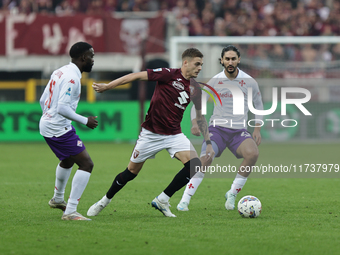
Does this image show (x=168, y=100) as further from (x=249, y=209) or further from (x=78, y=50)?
(x=249, y=209)

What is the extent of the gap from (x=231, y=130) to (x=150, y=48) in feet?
41.0

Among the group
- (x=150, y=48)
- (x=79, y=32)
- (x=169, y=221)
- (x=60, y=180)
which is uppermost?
(x=79, y=32)

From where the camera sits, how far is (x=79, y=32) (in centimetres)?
1975

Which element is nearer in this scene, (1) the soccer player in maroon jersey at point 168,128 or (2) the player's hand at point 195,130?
(1) the soccer player in maroon jersey at point 168,128

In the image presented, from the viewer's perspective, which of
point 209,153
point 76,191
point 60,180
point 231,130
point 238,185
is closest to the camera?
point 76,191

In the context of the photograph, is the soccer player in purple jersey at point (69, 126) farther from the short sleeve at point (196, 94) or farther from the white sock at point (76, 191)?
the short sleeve at point (196, 94)

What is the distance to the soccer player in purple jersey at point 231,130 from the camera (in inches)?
286

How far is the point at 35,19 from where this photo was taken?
779 inches

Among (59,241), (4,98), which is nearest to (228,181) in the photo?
(59,241)

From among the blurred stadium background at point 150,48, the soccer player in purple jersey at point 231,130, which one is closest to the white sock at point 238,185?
the soccer player in purple jersey at point 231,130

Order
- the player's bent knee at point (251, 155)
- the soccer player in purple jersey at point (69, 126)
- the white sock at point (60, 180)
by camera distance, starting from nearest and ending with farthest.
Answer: the soccer player in purple jersey at point (69, 126)
the white sock at point (60, 180)
the player's bent knee at point (251, 155)

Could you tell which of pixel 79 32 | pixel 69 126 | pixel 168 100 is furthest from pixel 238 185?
pixel 79 32

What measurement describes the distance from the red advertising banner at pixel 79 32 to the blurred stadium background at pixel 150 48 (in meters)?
0.04

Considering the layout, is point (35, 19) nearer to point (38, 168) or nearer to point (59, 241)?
point (38, 168)
